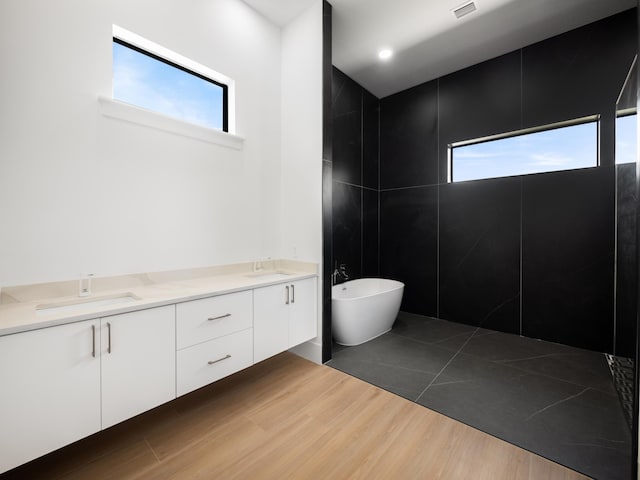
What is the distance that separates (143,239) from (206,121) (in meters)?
1.17

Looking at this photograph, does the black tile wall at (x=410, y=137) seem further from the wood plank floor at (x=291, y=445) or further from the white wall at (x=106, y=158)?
the wood plank floor at (x=291, y=445)

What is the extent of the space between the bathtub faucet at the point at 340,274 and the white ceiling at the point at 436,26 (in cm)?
251

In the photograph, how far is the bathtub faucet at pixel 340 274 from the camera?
11.3 ft

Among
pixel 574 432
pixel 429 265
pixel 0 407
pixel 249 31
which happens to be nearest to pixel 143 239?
pixel 0 407

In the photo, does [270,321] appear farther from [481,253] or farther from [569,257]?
[569,257]

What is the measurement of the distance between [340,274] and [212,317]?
1.97 m

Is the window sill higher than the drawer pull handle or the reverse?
higher

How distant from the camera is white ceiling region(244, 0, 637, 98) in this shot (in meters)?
2.45

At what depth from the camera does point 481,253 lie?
10.8 feet

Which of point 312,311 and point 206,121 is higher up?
point 206,121

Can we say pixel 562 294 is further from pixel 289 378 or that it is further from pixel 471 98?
pixel 289 378

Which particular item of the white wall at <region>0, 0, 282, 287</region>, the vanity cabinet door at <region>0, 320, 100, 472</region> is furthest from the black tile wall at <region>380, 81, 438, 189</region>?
the vanity cabinet door at <region>0, 320, 100, 472</region>

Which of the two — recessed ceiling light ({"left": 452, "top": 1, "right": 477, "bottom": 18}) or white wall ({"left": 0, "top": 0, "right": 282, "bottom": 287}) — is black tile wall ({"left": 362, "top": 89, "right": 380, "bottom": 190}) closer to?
recessed ceiling light ({"left": 452, "top": 1, "right": 477, "bottom": 18})

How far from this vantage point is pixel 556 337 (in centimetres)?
286
